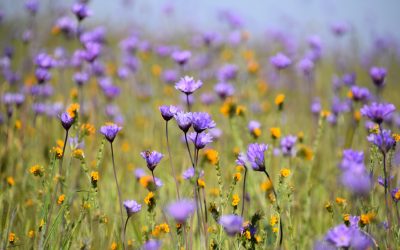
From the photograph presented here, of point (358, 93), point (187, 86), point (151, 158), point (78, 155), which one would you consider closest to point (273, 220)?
point (151, 158)

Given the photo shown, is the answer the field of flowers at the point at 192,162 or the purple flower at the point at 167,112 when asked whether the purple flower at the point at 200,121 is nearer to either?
the field of flowers at the point at 192,162

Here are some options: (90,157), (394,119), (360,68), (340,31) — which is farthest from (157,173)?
(360,68)

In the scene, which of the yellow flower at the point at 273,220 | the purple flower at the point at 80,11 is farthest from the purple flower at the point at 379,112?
the purple flower at the point at 80,11

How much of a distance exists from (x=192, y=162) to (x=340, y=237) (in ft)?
1.90

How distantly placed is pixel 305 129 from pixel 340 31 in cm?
111

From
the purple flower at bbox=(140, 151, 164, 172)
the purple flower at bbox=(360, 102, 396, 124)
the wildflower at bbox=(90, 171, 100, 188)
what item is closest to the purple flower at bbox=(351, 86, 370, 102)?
the purple flower at bbox=(360, 102, 396, 124)

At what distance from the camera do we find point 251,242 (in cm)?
170

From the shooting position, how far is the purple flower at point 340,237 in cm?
136

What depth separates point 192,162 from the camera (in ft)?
5.49

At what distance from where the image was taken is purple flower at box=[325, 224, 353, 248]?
136cm

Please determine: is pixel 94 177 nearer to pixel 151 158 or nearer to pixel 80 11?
pixel 151 158

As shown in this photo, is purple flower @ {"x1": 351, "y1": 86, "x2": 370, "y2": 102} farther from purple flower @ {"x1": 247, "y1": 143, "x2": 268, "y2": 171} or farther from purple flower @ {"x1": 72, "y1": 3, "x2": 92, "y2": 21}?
purple flower @ {"x1": 72, "y1": 3, "x2": 92, "y2": 21}

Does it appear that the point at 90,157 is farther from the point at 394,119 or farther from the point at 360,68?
the point at 360,68

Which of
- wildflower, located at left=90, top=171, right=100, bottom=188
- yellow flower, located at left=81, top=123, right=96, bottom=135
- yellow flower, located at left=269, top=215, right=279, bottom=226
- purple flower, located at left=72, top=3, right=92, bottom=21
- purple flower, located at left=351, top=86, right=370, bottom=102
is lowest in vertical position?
yellow flower, located at left=269, top=215, right=279, bottom=226
